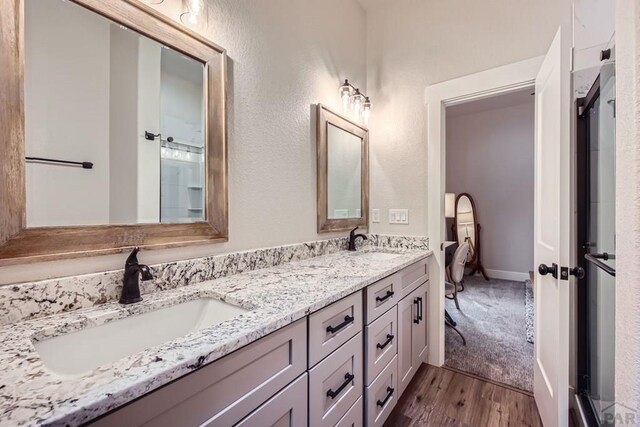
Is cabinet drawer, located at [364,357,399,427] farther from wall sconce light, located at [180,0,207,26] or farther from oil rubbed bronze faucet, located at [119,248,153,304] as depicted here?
wall sconce light, located at [180,0,207,26]

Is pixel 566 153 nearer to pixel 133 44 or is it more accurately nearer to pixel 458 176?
pixel 133 44

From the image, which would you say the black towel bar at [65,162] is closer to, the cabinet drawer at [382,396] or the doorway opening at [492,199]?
the cabinet drawer at [382,396]

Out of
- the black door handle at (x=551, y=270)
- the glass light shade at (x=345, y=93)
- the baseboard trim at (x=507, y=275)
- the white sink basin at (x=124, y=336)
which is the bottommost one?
the baseboard trim at (x=507, y=275)

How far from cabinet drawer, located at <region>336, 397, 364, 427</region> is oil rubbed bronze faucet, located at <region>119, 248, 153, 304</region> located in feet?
2.83

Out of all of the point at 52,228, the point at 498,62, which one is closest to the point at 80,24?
the point at 52,228

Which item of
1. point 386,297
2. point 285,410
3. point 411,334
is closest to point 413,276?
point 411,334

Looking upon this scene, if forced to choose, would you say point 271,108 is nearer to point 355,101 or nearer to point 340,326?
point 355,101

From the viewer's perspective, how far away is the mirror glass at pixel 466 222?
4.48 meters

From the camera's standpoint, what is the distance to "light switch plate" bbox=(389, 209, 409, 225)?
2238 mm

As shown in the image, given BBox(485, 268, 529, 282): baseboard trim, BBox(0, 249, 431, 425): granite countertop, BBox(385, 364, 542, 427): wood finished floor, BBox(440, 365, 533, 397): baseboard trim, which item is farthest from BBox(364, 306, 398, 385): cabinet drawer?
BBox(485, 268, 529, 282): baseboard trim

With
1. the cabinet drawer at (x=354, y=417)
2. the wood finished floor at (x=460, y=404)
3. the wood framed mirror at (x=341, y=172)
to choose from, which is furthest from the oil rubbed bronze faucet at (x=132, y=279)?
the wood finished floor at (x=460, y=404)

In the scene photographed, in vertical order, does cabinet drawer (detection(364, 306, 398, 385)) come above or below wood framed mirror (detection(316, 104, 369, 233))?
below

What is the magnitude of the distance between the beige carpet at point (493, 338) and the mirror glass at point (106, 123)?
2174 millimetres

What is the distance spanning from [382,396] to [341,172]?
4.68 feet
